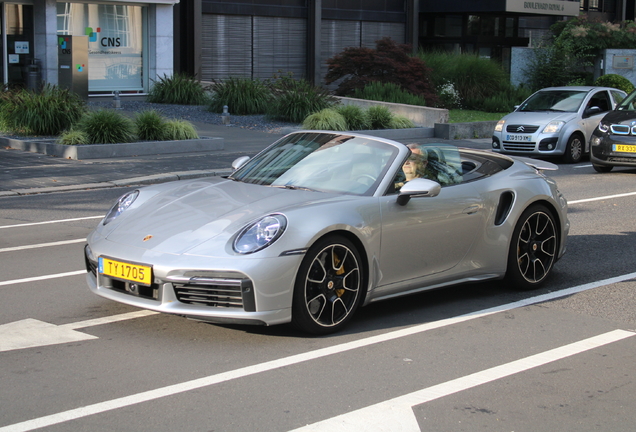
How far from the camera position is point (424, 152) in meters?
6.69

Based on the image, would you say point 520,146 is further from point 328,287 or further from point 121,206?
point 328,287

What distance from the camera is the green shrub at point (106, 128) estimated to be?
16.7 metres

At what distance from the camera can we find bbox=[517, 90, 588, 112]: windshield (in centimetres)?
1853

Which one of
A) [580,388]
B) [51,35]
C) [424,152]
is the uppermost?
[51,35]

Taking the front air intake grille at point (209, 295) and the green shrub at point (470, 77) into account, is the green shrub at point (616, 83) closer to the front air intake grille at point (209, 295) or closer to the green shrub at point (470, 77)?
the green shrub at point (470, 77)

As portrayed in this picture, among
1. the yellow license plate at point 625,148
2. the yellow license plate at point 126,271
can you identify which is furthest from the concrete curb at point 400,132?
the yellow license plate at point 126,271

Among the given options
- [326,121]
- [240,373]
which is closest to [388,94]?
[326,121]

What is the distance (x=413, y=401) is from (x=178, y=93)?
22.3 metres

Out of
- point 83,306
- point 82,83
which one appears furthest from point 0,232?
point 82,83

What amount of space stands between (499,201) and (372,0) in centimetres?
3078

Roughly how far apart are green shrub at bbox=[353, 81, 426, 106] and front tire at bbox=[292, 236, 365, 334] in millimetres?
19674

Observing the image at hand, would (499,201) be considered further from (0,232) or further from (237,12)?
(237,12)

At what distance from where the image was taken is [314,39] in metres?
34.1

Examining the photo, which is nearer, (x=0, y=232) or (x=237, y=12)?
(x=0, y=232)
